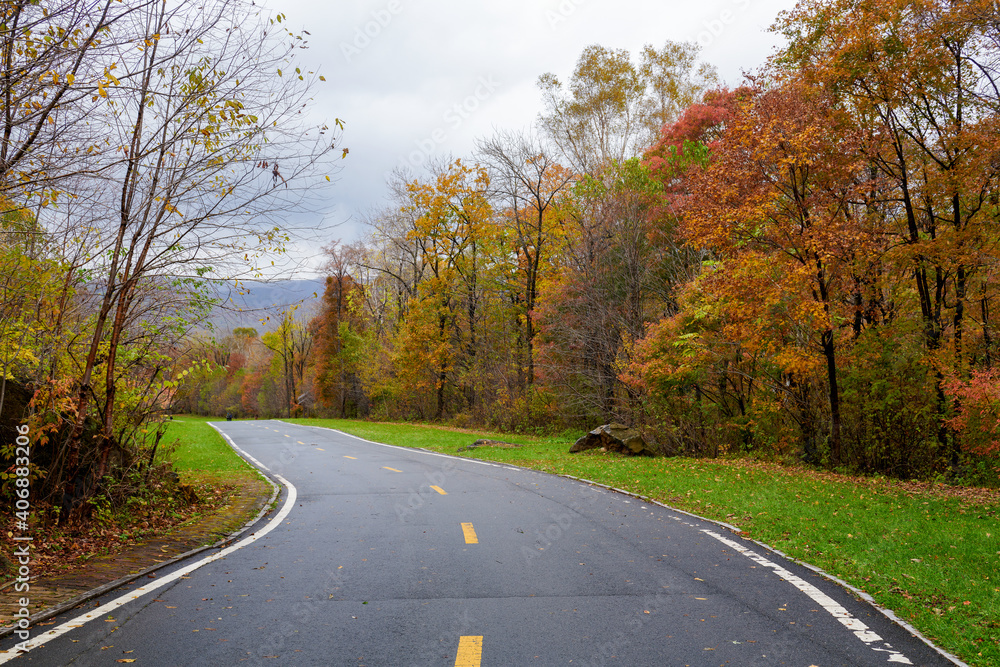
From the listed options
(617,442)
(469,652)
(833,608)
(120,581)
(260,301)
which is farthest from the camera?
(617,442)

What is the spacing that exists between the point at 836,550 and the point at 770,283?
352 inches

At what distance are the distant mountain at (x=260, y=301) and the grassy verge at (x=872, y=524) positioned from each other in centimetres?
660

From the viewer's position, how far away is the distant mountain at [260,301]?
8.48m

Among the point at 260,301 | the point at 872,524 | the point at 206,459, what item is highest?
Answer: the point at 260,301

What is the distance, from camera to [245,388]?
77.9 meters

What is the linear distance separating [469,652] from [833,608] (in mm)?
2995

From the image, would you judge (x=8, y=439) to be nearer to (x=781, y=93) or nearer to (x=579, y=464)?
(x=579, y=464)

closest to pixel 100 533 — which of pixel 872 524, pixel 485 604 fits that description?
pixel 485 604

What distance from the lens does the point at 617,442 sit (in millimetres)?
19750

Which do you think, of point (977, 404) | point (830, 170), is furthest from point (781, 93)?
point (977, 404)

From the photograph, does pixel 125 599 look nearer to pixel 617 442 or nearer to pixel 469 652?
pixel 469 652

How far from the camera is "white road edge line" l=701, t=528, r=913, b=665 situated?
14.1 ft

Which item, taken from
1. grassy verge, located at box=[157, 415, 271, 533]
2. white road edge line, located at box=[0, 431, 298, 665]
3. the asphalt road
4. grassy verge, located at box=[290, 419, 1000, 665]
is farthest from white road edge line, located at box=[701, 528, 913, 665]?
grassy verge, located at box=[157, 415, 271, 533]

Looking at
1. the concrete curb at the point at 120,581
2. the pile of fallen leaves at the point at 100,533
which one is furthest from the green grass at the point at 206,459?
the concrete curb at the point at 120,581
